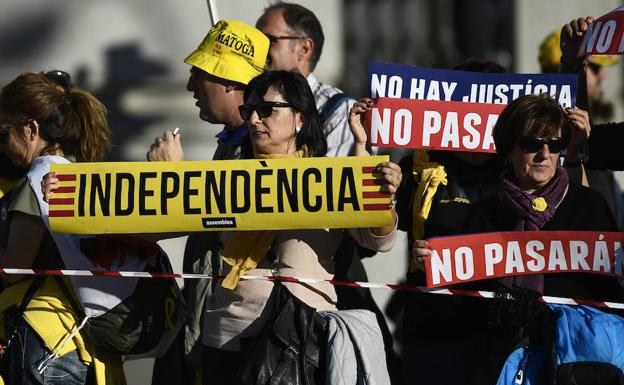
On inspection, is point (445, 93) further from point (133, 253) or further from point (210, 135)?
point (210, 135)

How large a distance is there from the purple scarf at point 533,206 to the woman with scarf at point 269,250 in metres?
0.43

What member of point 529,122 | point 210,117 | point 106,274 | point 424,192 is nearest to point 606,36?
point 529,122

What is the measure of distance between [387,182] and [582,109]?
1.13m

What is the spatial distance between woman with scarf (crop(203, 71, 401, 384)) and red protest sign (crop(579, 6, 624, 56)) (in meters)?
1.02

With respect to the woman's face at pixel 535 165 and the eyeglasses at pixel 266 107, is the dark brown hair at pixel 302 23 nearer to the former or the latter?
the eyeglasses at pixel 266 107

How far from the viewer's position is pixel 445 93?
217 inches

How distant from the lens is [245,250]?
509cm

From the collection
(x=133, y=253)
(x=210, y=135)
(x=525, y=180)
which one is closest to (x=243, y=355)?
(x=133, y=253)

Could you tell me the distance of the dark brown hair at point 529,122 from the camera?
4.91 m

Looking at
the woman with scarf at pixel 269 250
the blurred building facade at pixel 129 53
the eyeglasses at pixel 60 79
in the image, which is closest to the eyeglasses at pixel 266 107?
the woman with scarf at pixel 269 250

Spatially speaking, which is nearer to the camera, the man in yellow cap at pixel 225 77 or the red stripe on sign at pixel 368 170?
the red stripe on sign at pixel 368 170

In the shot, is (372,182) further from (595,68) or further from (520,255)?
(595,68)

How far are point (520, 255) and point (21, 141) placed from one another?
6.54 ft

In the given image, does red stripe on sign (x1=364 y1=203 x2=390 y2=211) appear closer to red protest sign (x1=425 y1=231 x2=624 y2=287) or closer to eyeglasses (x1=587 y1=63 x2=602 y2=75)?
red protest sign (x1=425 y1=231 x2=624 y2=287)
